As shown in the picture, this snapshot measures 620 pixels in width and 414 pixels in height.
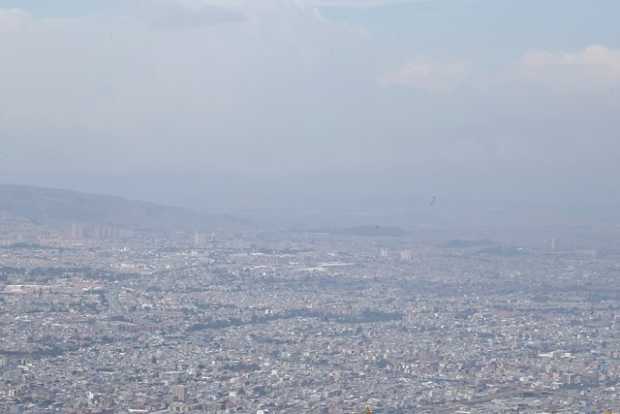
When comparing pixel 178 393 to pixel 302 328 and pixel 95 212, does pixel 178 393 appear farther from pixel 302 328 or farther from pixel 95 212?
pixel 95 212

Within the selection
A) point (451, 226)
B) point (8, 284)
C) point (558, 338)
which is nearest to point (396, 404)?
point (558, 338)

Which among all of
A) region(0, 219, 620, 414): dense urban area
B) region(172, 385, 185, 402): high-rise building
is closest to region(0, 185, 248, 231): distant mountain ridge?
region(0, 219, 620, 414): dense urban area

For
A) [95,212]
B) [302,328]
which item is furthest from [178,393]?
[95,212]

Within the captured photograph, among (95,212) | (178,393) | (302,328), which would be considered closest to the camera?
(178,393)

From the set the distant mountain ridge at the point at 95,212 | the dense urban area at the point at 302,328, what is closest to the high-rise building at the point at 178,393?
the dense urban area at the point at 302,328

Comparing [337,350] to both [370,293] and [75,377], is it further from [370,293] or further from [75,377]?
[370,293]

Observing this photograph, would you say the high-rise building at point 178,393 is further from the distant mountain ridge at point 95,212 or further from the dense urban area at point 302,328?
the distant mountain ridge at point 95,212
